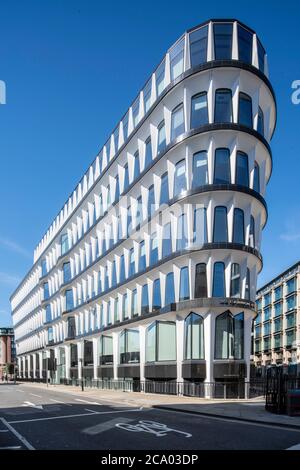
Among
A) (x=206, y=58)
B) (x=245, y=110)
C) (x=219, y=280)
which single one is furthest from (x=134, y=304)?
(x=206, y=58)

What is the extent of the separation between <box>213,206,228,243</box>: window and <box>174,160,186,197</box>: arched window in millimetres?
3147

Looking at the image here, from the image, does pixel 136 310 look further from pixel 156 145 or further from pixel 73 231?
pixel 73 231

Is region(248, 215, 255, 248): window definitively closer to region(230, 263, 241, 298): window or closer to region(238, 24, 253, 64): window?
region(230, 263, 241, 298): window

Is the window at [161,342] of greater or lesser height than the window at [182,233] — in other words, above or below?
below

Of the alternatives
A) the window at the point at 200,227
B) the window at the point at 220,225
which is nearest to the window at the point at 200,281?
the window at the point at 200,227

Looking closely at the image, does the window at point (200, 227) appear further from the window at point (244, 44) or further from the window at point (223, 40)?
the window at point (244, 44)

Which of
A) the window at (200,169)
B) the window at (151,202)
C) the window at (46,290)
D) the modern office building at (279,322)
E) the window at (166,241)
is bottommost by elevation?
the modern office building at (279,322)

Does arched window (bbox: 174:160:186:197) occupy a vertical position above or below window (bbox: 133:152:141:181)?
below

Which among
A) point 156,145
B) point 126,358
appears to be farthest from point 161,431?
point 126,358

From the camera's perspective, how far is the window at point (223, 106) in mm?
32375

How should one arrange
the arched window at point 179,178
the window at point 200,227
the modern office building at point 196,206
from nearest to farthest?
the modern office building at point 196,206
the window at point 200,227
the arched window at point 179,178

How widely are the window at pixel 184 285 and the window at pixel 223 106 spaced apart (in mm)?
11158

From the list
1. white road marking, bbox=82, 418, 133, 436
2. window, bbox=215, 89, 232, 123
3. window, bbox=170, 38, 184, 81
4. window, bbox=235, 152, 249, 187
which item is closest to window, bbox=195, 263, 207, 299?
window, bbox=235, 152, 249, 187

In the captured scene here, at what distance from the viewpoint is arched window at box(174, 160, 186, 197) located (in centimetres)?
3383
